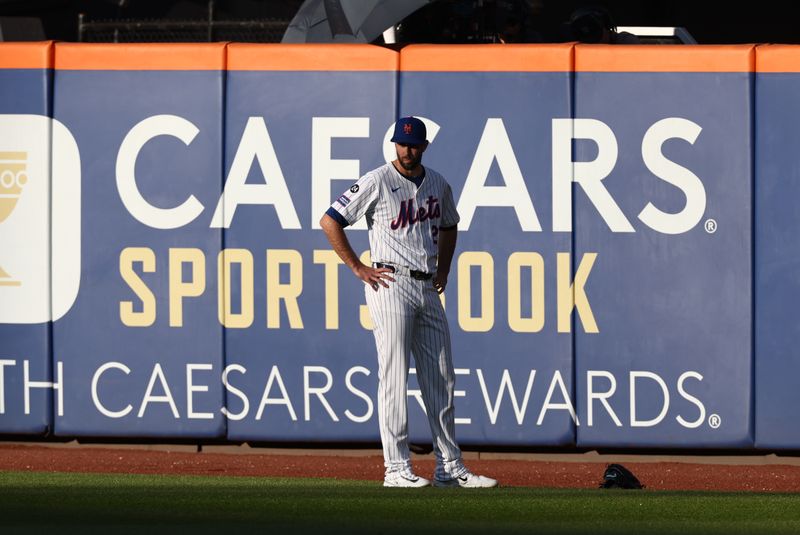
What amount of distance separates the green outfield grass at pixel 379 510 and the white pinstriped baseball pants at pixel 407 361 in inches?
10.7

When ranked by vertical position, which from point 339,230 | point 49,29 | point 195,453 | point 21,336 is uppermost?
point 49,29

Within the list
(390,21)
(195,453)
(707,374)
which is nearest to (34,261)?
(195,453)

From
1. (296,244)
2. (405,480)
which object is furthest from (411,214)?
(296,244)

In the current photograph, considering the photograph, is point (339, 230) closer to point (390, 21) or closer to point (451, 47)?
point (451, 47)

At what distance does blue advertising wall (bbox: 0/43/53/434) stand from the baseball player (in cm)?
317

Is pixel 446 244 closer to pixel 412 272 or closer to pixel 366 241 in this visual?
pixel 412 272

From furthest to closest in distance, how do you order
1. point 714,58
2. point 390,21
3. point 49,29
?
point 49,29 < point 390,21 < point 714,58

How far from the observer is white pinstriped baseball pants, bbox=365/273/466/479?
7539 millimetres

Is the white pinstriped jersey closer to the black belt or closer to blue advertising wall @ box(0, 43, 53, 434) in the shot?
the black belt

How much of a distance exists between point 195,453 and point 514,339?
93.5 inches

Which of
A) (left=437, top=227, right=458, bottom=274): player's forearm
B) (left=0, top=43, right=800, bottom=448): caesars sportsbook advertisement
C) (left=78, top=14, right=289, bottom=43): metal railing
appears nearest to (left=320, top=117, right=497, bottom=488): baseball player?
(left=437, top=227, right=458, bottom=274): player's forearm

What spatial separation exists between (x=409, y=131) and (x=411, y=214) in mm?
441

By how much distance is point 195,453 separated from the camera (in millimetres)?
10180

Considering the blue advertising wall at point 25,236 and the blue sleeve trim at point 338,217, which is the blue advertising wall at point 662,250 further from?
the blue advertising wall at point 25,236
